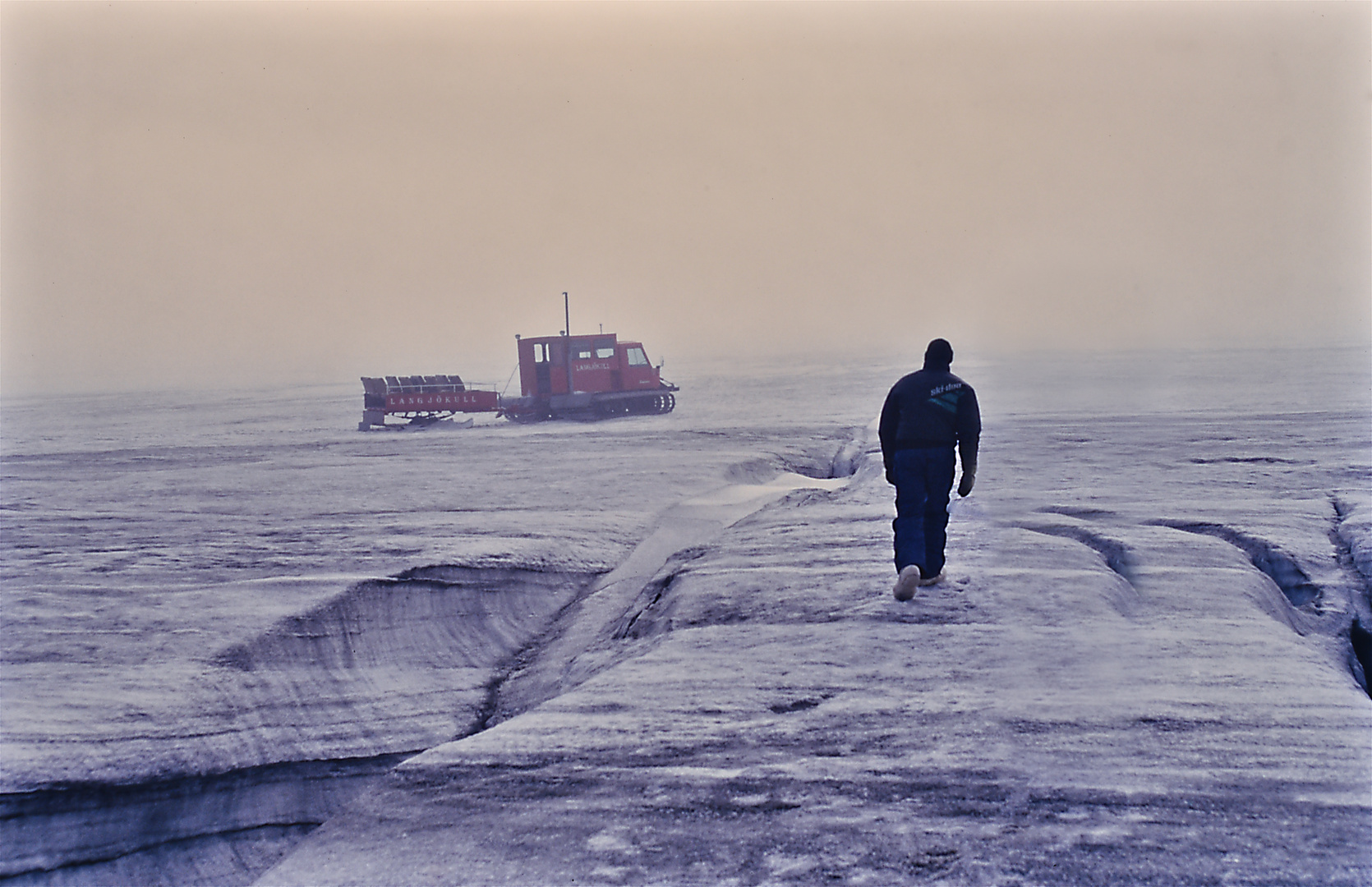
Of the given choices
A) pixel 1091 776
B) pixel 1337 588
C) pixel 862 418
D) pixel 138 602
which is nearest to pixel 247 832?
pixel 138 602

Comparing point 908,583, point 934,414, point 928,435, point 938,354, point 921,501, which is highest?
point 938,354

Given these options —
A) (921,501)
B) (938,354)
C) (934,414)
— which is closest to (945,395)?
(934,414)

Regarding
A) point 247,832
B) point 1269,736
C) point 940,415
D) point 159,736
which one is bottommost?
point 247,832

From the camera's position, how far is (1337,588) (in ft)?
18.7

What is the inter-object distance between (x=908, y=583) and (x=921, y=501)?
448 mm

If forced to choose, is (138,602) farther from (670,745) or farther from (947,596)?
(947,596)

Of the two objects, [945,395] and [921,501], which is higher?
[945,395]

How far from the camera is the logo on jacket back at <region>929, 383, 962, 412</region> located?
4949 millimetres

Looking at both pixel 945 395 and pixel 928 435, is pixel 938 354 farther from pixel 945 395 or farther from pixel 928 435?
pixel 928 435

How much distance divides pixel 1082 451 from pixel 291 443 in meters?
14.4

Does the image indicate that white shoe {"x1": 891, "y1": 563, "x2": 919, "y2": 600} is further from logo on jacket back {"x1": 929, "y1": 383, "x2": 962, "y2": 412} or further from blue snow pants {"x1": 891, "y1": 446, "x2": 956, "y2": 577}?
logo on jacket back {"x1": 929, "y1": 383, "x2": 962, "y2": 412}

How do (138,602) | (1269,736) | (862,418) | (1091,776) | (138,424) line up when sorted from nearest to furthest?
(1091,776)
(1269,736)
(138,602)
(862,418)
(138,424)

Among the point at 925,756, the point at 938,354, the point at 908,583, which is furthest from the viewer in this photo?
the point at 908,583

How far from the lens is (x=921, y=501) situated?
5031mm
